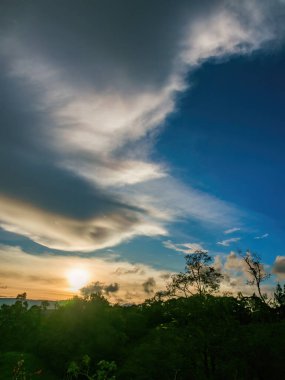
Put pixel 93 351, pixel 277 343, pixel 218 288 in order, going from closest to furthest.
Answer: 1. pixel 277 343
2. pixel 93 351
3. pixel 218 288

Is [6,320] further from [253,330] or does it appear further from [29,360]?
[253,330]

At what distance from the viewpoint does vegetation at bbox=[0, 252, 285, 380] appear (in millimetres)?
21125

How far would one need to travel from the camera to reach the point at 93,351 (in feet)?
151

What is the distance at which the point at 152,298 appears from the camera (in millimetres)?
75625

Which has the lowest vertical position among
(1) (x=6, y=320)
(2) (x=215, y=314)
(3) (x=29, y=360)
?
(3) (x=29, y=360)

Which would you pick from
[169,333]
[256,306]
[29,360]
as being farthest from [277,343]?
[29,360]

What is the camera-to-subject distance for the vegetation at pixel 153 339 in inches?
832

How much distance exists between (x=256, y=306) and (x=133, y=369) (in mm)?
15638

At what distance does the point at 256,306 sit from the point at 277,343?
1285 centimetres

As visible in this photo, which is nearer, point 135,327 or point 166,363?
point 166,363

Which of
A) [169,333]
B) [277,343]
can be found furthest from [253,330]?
[169,333]

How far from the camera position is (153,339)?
26.3 meters

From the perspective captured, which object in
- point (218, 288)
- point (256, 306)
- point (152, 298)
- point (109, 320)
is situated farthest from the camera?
point (152, 298)

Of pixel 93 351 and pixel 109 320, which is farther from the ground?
pixel 109 320
